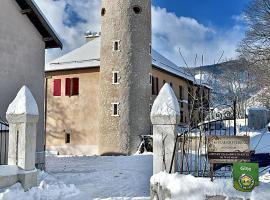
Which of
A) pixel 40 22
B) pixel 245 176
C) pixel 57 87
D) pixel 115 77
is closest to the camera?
pixel 245 176

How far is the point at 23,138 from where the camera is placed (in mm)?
10602

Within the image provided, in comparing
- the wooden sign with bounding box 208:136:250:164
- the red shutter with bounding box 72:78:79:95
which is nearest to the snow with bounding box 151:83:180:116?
the wooden sign with bounding box 208:136:250:164

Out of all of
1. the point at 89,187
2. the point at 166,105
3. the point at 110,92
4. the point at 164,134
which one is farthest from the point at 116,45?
the point at 164,134

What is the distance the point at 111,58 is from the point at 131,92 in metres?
2.90

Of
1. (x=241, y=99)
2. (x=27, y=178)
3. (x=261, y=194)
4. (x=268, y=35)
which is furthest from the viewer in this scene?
(x=241, y=99)

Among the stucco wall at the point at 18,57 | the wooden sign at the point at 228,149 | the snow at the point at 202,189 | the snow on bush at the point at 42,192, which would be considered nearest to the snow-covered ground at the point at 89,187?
the snow on bush at the point at 42,192

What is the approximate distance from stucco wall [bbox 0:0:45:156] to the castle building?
11716mm

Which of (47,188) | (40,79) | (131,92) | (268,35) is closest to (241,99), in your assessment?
(268,35)

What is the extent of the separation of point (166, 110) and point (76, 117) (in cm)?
2180

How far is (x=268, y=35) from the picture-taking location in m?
29.9

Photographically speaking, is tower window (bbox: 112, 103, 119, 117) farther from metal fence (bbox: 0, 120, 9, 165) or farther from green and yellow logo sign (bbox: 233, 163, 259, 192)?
green and yellow logo sign (bbox: 233, 163, 259, 192)

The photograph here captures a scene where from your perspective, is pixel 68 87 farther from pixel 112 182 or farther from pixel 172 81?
pixel 112 182

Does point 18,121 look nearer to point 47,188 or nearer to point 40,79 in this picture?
point 47,188

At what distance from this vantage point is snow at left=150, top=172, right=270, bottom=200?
7.15m
